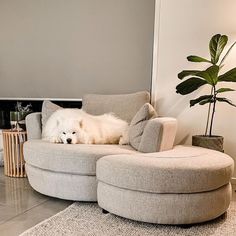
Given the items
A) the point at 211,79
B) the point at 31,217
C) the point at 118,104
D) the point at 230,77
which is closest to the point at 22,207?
the point at 31,217

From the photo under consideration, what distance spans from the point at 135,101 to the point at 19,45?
203 centimetres

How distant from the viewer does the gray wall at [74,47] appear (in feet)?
10.8

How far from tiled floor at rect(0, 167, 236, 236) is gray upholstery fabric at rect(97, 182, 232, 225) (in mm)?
604

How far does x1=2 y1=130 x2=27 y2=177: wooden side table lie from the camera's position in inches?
122

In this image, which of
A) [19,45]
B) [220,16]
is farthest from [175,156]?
[19,45]

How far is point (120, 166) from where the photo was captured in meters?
1.94

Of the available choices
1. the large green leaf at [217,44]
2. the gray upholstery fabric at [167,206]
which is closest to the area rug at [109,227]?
the gray upholstery fabric at [167,206]

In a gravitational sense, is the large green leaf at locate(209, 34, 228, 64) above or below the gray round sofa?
above

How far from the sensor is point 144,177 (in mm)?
1857

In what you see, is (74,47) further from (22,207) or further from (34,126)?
(22,207)


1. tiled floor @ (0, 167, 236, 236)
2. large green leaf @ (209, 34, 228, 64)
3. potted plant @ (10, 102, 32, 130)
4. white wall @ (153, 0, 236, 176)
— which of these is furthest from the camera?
potted plant @ (10, 102, 32, 130)

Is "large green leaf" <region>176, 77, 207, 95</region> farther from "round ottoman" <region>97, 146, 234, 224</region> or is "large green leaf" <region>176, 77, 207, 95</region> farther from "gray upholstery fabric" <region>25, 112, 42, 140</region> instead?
"gray upholstery fabric" <region>25, 112, 42, 140</region>

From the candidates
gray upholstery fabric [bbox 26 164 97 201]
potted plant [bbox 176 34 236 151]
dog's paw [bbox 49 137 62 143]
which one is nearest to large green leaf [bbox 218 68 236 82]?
potted plant [bbox 176 34 236 151]

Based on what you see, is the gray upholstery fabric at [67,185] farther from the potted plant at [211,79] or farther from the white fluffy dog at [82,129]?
the potted plant at [211,79]
